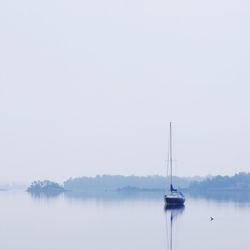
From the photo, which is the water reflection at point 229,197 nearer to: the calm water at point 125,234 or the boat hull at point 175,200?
the boat hull at point 175,200

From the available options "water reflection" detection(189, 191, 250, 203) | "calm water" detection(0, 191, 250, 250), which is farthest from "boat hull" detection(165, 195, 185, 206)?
"water reflection" detection(189, 191, 250, 203)

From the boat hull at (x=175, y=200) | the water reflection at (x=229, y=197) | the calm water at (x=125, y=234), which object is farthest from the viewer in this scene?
the water reflection at (x=229, y=197)

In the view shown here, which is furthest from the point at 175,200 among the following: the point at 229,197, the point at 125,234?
the point at 229,197

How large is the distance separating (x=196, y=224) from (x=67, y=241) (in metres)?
19.2

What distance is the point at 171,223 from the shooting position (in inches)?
2050

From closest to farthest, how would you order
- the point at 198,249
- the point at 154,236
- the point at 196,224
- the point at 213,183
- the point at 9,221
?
the point at 198,249 → the point at 154,236 → the point at 196,224 → the point at 9,221 → the point at 213,183

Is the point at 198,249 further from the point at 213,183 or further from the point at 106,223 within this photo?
the point at 213,183

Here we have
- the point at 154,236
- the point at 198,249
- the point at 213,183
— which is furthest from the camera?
the point at 213,183

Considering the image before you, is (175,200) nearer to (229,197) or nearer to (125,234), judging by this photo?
(125,234)

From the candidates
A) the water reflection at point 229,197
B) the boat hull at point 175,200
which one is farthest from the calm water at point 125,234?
the water reflection at point 229,197

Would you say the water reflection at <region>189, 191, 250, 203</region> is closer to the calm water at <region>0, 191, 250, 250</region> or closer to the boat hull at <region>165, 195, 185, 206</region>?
the boat hull at <region>165, 195, 185, 206</region>

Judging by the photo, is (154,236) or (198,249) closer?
(198,249)

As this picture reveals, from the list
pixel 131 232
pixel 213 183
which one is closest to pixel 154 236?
pixel 131 232

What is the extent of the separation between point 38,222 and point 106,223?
7.99 m
